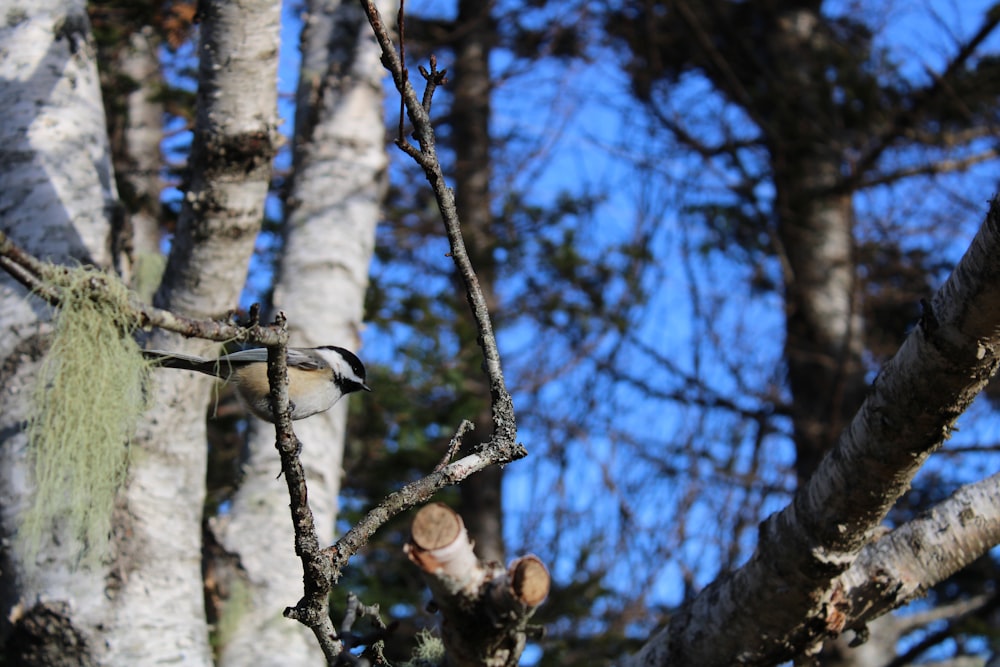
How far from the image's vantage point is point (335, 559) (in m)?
1.62

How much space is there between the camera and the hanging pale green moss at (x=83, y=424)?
225 centimetres

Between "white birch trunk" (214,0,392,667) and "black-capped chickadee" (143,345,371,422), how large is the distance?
190 millimetres

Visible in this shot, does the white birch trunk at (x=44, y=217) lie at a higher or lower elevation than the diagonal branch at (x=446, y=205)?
higher

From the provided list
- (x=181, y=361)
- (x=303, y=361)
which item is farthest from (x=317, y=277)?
(x=181, y=361)

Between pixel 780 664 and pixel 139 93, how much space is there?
4.88 m

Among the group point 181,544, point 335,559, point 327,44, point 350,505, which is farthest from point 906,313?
point 335,559

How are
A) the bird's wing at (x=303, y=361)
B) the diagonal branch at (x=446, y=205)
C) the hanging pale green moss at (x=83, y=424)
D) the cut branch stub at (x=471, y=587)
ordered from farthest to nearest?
the bird's wing at (x=303, y=361)
the hanging pale green moss at (x=83, y=424)
the diagonal branch at (x=446, y=205)
the cut branch stub at (x=471, y=587)

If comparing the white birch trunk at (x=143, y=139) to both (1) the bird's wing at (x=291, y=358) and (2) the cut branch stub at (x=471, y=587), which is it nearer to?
(1) the bird's wing at (x=291, y=358)

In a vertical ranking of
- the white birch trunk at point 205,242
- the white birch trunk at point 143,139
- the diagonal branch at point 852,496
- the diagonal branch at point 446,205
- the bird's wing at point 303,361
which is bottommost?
the diagonal branch at point 852,496

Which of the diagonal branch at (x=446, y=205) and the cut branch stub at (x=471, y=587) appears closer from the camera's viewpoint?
the cut branch stub at (x=471, y=587)

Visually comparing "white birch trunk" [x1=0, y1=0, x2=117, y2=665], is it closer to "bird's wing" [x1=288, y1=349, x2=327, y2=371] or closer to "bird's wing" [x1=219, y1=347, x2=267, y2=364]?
"bird's wing" [x1=219, y1=347, x2=267, y2=364]

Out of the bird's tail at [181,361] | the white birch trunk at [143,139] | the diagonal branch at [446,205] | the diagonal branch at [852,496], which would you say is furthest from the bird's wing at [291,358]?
the white birch trunk at [143,139]

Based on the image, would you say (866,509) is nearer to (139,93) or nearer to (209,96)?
(209,96)

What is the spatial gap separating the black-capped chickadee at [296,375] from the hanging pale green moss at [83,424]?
5.0 inches
